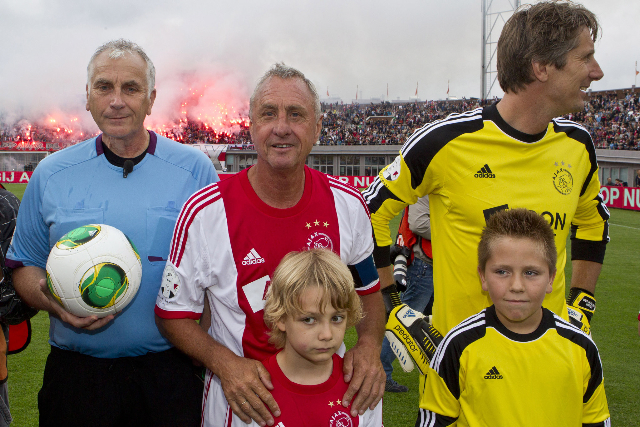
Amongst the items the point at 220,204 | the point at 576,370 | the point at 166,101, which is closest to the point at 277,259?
the point at 220,204

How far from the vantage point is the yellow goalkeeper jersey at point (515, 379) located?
2133 mm

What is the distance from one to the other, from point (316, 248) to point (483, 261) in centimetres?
76

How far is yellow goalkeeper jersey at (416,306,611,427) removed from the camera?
7.00ft

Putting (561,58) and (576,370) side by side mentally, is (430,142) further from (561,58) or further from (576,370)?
(576,370)

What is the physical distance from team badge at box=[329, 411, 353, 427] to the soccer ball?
3.46ft

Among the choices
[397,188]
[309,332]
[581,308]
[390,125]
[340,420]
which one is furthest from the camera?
[390,125]

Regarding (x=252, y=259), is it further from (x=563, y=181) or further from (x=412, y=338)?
(x=563, y=181)

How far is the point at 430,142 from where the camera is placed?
99.6 inches

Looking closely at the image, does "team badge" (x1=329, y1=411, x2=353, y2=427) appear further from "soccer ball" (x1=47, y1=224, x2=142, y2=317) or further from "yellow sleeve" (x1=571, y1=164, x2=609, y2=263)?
"yellow sleeve" (x1=571, y1=164, x2=609, y2=263)

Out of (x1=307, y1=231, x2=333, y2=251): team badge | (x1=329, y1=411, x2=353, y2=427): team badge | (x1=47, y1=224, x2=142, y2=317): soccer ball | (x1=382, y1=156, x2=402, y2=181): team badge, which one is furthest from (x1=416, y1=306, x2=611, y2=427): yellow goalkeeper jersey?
(x1=47, y1=224, x2=142, y2=317): soccer ball

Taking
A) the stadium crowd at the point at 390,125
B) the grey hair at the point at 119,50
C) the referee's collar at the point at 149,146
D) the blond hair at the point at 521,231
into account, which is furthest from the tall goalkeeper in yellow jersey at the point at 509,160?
the stadium crowd at the point at 390,125

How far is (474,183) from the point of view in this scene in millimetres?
2494

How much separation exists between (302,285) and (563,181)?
1.46 metres

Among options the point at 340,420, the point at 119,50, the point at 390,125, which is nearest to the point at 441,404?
the point at 340,420
